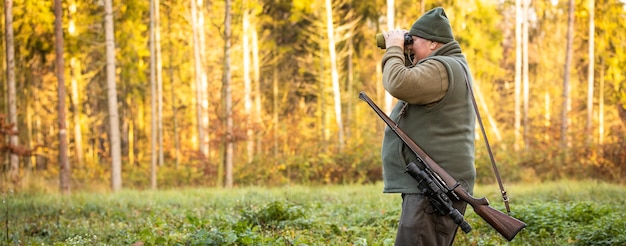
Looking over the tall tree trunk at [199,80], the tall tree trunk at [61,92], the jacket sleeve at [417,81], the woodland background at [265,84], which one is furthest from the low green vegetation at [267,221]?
the tall tree trunk at [199,80]

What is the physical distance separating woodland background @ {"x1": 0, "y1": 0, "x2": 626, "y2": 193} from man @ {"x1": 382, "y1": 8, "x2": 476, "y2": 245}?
13.1m

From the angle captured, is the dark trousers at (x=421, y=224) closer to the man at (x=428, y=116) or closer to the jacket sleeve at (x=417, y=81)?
the man at (x=428, y=116)

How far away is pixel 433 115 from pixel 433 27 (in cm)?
61

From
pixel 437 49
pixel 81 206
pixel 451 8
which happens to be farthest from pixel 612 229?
pixel 451 8

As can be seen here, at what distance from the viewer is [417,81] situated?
4.11 meters

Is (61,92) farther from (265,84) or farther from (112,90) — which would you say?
(265,84)

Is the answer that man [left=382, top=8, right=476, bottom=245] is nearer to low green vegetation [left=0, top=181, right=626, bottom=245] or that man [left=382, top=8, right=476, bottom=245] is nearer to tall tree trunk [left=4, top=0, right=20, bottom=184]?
low green vegetation [left=0, top=181, right=626, bottom=245]

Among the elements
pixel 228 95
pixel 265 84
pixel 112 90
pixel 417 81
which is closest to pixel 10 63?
pixel 112 90

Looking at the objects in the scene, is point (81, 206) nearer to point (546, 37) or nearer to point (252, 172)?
point (252, 172)

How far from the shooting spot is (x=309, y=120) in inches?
A: 1236

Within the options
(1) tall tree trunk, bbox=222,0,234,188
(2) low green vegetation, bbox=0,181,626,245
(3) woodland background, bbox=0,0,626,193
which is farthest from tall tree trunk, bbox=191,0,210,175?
(2) low green vegetation, bbox=0,181,626,245

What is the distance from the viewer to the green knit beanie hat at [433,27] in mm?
4441

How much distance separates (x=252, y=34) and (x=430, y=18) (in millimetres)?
24459

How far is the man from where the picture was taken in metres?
4.19
